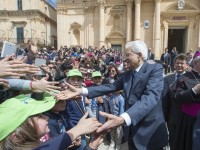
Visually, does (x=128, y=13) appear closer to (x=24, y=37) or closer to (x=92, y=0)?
(x=92, y=0)

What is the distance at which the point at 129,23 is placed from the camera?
31953 mm

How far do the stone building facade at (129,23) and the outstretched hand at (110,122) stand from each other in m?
29.8

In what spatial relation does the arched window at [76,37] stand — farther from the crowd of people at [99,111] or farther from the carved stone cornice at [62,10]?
the crowd of people at [99,111]

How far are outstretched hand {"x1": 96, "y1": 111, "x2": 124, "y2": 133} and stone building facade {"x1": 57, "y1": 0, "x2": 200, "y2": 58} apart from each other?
29802 mm

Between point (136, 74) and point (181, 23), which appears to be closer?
point (136, 74)

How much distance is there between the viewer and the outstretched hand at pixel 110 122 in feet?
7.27

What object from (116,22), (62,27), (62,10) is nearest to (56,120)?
(116,22)

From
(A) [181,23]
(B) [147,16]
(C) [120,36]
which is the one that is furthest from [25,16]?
(A) [181,23]

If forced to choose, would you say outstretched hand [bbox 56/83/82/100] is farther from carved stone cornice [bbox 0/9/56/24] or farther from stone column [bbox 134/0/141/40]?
carved stone cornice [bbox 0/9/56/24]

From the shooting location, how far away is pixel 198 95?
3.59 m

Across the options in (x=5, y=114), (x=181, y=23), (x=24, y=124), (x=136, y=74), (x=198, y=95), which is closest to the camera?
(x=5, y=114)

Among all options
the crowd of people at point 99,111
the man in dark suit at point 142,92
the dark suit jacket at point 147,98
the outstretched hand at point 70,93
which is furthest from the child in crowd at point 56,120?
the dark suit jacket at point 147,98

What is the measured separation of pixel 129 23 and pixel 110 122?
3059cm

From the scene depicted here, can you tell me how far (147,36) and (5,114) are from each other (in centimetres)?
3220
